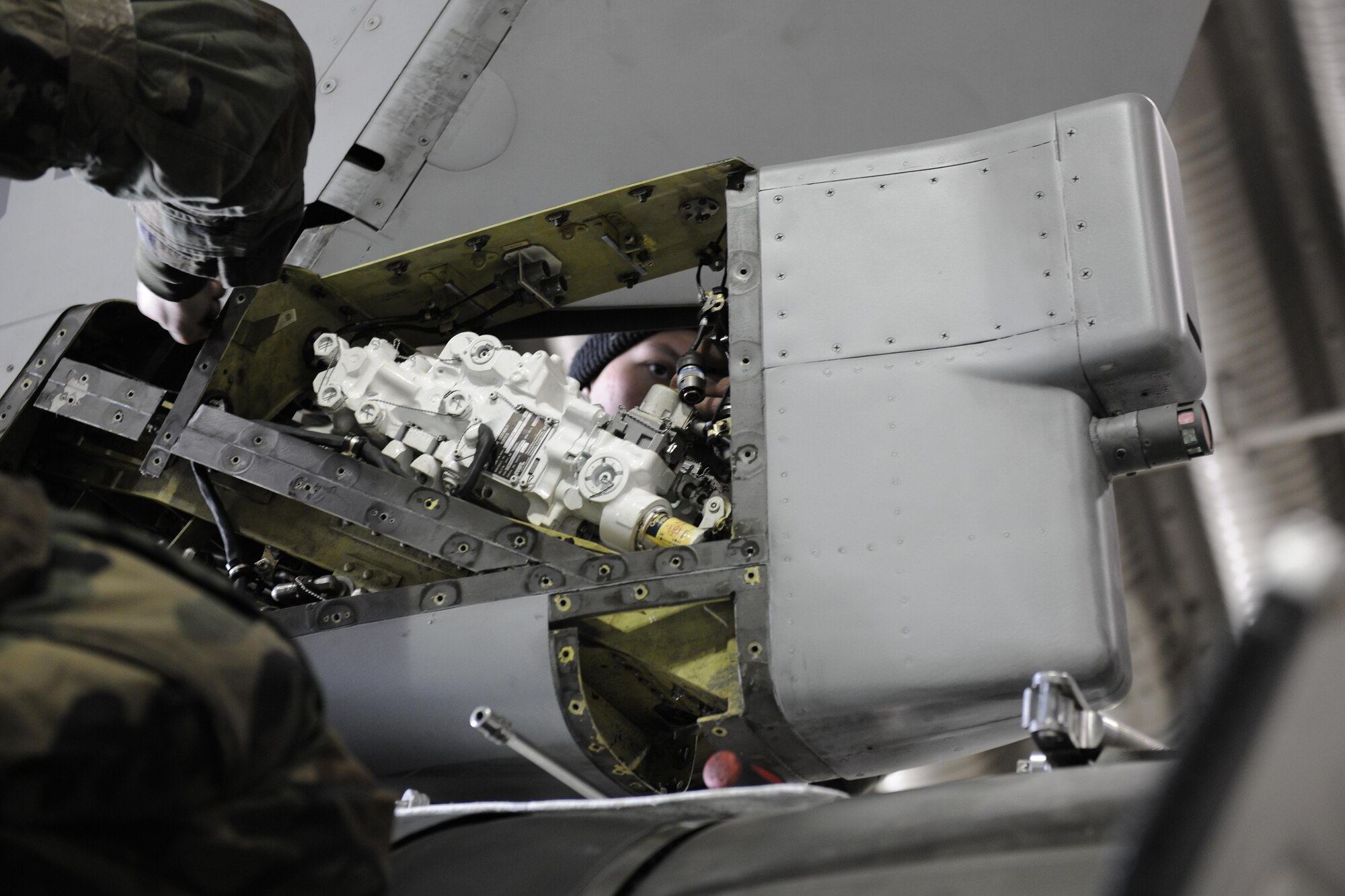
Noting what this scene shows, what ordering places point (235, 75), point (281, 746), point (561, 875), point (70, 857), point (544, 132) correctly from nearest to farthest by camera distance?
point (70, 857) → point (281, 746) → point (561, 875) → point (235, 75) → point (544, 132)

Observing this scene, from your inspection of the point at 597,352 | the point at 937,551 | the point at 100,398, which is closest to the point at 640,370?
the point at 597,352

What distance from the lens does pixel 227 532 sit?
3.27 m

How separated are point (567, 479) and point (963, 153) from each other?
3.81 feet

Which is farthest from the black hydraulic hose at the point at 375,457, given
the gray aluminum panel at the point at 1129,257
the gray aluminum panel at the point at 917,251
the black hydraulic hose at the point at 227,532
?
the gray aluminum panel at the point at 1129,257

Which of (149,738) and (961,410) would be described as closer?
(149,738)

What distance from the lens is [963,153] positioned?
112 inches

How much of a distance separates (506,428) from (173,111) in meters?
1.02

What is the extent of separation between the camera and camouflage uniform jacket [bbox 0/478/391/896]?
3.66 feet

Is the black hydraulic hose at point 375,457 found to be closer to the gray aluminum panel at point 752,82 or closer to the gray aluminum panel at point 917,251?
the gray aluminum panel at point 917,251

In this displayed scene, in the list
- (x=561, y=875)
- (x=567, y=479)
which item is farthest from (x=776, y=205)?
(x=561, y=875)

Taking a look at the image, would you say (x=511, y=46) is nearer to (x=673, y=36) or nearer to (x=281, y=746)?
(x=673, y=36)

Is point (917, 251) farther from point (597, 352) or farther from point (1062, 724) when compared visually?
point (597, 352)

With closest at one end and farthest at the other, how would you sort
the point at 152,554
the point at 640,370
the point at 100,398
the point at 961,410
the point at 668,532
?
the point at 152,554 < the point at 961,410 < the point at 668,532 < the point at 100,398 < the point at 640,370

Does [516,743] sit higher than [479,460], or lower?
lower
